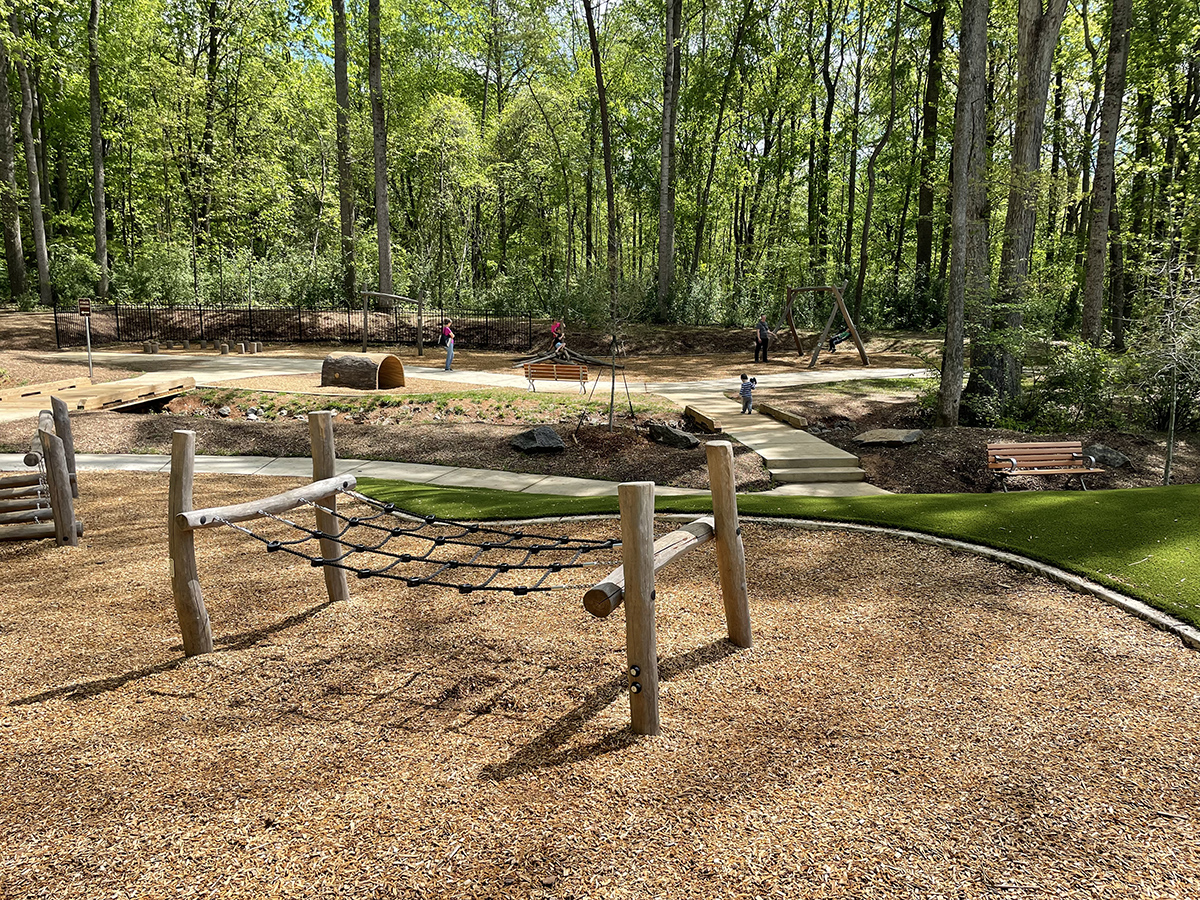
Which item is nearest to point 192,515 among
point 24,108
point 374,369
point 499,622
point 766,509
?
point 499,622

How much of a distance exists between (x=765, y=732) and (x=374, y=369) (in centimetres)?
1380

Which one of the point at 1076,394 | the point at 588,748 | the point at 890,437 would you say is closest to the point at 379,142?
the point at 890,437

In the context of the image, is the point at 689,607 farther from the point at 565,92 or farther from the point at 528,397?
the point at 565,92

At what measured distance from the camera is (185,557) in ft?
15.5

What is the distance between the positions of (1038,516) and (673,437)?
496 cm

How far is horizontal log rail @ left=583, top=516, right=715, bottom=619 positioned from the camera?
3756mm

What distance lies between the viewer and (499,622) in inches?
225

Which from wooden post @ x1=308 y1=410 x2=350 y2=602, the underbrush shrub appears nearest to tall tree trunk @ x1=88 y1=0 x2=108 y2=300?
wooden post @ x1=308 y1=410 x2=350 y2=602

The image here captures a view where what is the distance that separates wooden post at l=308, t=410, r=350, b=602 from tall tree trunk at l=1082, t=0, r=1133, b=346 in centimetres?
1563

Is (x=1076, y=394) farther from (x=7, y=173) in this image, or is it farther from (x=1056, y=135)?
(x=7, y=173)

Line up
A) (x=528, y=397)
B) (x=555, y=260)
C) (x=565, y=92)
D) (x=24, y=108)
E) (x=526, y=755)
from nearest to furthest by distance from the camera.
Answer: (x=526, y=755)
(x=528, y=397)
(x=24, y=108)
(x=565, y=92)
(x=555, y=260)

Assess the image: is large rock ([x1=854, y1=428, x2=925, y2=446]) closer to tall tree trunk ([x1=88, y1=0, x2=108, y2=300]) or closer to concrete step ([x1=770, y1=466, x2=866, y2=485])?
concrete step ([x1=770, y1=466, x2=866, y2=485])

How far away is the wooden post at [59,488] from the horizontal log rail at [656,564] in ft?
19.5

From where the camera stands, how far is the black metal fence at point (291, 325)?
23703 mm
